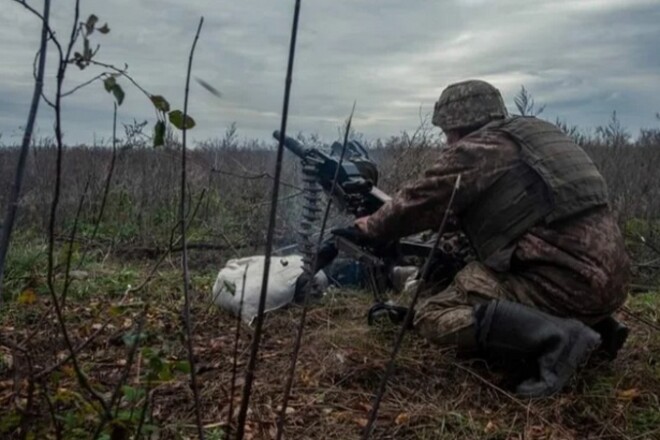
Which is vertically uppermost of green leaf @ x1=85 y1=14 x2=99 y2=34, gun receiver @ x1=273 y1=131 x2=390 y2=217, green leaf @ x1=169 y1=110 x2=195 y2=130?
green leaf @ x1=85 y1=14 x2=99 y2=34

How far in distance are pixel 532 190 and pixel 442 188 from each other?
0.44m

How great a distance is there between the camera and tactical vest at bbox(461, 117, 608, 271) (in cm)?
320

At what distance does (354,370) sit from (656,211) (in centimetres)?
662

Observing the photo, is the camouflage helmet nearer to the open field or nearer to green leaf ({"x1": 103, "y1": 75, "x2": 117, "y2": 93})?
the open field

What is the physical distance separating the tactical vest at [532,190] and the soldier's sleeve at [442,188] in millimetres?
66

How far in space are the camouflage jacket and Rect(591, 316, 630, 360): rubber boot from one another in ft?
0.50

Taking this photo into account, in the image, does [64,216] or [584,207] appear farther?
[64,216]

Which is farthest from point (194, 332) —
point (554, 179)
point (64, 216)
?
point (64, 216)

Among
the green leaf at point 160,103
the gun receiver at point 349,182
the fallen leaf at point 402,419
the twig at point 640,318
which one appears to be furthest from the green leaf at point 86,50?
the twig at point 640,318

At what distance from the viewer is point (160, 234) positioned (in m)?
7.76

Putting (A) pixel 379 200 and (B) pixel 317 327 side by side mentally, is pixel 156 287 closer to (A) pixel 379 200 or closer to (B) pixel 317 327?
(B) pixel 317 327

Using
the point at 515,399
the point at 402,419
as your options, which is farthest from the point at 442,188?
the point at 402,419

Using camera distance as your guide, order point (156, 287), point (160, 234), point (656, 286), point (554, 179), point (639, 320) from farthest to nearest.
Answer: point (160, 234) → point (656, 286) → point (156, 287) → point (639, 320) → point (554, 179)

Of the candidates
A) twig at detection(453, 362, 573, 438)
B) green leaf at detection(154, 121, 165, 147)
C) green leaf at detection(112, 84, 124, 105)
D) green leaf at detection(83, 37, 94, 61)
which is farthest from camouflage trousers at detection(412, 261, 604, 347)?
green leaf at detection(83, 37, 94, 61)
